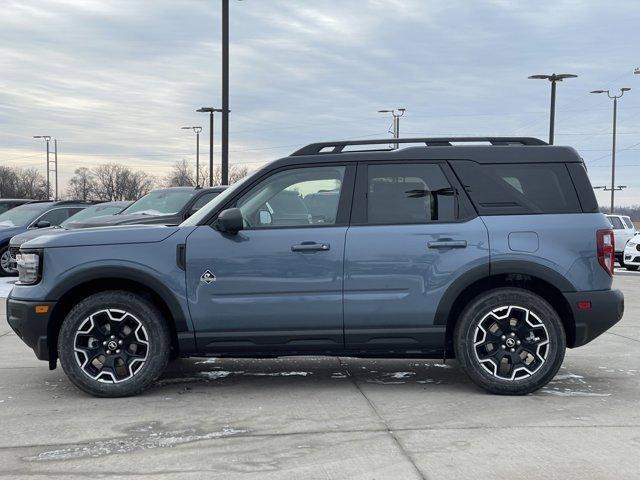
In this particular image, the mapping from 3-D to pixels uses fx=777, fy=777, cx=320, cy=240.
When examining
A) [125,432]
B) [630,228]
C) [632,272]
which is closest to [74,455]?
[125,432]

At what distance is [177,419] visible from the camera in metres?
5.13

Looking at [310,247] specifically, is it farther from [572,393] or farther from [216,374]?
[572,393]

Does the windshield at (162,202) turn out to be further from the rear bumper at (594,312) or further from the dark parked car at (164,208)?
the rear bumper at (594,312)

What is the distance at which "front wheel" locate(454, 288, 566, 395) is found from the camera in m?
5.69

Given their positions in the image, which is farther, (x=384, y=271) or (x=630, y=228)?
(x=630, y=228)

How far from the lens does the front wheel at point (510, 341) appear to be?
18.7 ft

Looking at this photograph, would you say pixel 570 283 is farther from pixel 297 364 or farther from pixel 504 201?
pixel 297 364

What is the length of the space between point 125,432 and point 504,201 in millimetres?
3138

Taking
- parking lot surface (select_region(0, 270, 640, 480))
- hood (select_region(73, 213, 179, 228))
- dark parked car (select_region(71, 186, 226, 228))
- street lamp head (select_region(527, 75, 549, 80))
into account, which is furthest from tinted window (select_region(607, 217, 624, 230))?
parking lot surface (select_region(0, 270, 640, 480))

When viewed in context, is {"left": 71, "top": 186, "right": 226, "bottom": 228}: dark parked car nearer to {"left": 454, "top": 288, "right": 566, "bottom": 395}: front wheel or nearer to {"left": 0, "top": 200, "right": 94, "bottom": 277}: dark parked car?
{"left": 0, "top": 200, "right": 94, "bottom": 277}: dark parked car

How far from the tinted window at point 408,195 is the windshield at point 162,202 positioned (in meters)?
6.79

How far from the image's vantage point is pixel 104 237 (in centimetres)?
570

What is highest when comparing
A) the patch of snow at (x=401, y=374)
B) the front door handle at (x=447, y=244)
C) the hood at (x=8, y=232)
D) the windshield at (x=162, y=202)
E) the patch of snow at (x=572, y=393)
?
the windshield at (x=162, y=202)

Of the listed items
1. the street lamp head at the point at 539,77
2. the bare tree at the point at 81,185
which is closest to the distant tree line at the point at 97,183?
the bare tree at the point at 81,185
